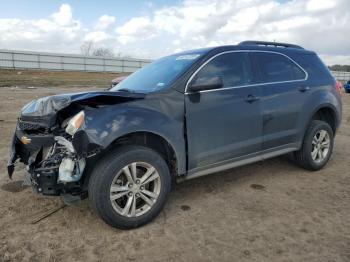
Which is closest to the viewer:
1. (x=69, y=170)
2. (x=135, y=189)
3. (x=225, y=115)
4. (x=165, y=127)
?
(x=69, y=170)

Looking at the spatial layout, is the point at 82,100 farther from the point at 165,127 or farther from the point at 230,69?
the point at 230,69

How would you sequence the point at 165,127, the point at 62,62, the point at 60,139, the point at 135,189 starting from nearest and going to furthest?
1. the point at 60,139
2. the point at 135,189
3. the point at 165,127
4. the point at 62,62

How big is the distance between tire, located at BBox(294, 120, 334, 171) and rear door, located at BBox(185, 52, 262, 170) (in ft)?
3.35

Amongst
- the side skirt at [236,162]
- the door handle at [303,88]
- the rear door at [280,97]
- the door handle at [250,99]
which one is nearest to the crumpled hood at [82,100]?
the side skirt at [236,162]

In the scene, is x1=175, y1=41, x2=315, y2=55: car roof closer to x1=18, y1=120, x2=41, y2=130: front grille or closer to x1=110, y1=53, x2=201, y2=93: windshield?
x1=110, y1=53, x2=201, y2=93: windshield

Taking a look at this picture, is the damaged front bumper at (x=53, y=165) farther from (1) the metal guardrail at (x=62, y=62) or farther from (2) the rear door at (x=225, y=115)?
(1) the metal guardrail at (x=62, y=62)

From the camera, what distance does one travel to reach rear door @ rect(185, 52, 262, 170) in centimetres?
375

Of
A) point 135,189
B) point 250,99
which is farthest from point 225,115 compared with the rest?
point 135,189

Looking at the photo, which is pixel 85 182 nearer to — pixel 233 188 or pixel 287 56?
pixel 233 188

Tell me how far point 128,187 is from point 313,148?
3.11 meters

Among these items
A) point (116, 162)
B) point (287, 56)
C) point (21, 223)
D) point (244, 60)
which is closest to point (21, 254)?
point (21, 223)

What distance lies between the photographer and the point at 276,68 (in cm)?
465

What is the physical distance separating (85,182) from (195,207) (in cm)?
130

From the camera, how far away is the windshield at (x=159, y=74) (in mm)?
3859
